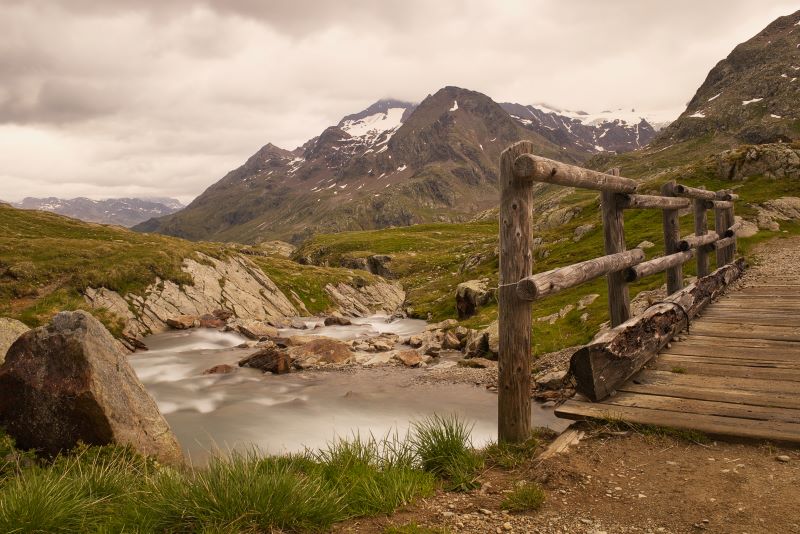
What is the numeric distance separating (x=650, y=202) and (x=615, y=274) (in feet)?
10.1

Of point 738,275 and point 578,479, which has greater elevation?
point 738,275

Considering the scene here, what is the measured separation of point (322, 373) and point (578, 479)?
1731 cm

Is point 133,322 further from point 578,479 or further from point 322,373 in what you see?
point 578,479

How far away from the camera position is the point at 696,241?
14383mm

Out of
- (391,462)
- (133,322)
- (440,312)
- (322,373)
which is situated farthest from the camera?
(440,312)

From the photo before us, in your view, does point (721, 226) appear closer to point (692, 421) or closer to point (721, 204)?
point (721, 204)

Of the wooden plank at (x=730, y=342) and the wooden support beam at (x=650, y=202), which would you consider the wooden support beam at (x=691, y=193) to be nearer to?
the wooden support beam at (x=650, y=202)

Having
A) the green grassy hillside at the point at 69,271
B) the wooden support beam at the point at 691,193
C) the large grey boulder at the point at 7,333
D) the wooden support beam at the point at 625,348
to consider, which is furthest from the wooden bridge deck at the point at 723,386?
the green grassy hillside at the point at 69,271

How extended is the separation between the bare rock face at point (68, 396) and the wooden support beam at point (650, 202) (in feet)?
36.9

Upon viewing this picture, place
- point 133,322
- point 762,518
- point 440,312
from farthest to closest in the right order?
point 440,312
point 133,322
point 762,518

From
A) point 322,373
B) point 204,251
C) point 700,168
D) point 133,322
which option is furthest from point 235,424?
point 700,168

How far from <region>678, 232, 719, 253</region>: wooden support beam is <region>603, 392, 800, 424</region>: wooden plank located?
719 cm

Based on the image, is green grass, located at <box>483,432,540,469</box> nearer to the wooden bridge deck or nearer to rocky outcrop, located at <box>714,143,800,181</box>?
the wooden bridge deck

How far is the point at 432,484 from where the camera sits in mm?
5578
